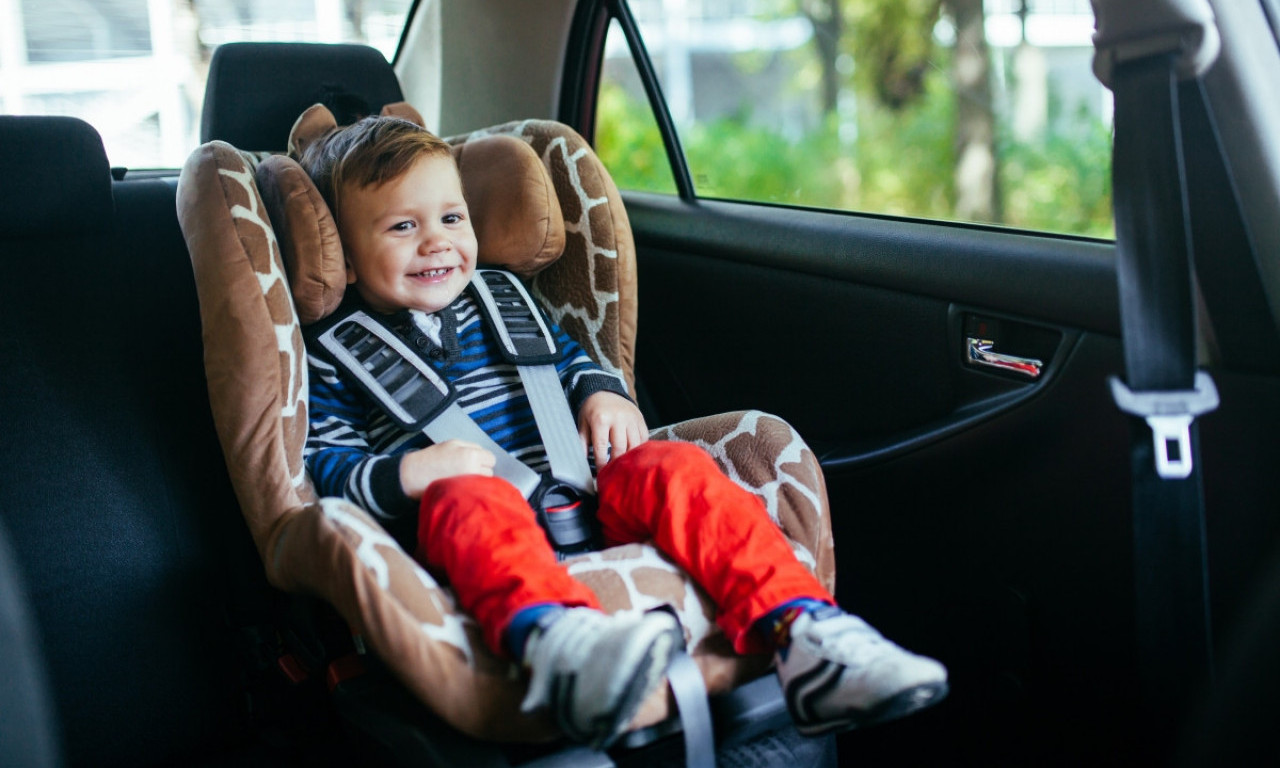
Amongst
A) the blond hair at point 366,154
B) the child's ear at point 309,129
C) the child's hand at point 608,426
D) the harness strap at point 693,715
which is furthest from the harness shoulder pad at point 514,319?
the harness strap at point 693,715

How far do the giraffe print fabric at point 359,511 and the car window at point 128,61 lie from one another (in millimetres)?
951

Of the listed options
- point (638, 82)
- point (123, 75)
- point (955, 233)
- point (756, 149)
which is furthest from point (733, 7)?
point (955, 233)

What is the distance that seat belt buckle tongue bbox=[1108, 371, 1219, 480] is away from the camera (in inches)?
43.3

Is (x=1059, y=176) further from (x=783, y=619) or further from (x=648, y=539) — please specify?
(x=783, y=619)

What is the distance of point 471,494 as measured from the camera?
1.27 meters

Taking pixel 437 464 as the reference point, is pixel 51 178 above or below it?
above

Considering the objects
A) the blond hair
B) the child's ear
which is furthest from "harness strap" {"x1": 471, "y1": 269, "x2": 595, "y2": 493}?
the child's ear

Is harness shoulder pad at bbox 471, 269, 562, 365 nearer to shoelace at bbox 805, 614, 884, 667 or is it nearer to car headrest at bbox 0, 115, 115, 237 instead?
car headrest at bbox 0, 115, 115, 237

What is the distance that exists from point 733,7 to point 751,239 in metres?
2.57

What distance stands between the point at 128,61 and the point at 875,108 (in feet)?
7.87

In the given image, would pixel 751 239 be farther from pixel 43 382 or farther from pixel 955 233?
pixel 43 382

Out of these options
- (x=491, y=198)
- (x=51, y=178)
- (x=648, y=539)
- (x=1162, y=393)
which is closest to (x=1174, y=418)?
(x=1162, y=393)

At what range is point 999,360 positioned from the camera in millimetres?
1569

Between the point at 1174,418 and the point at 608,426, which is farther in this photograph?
the point at 608,426
